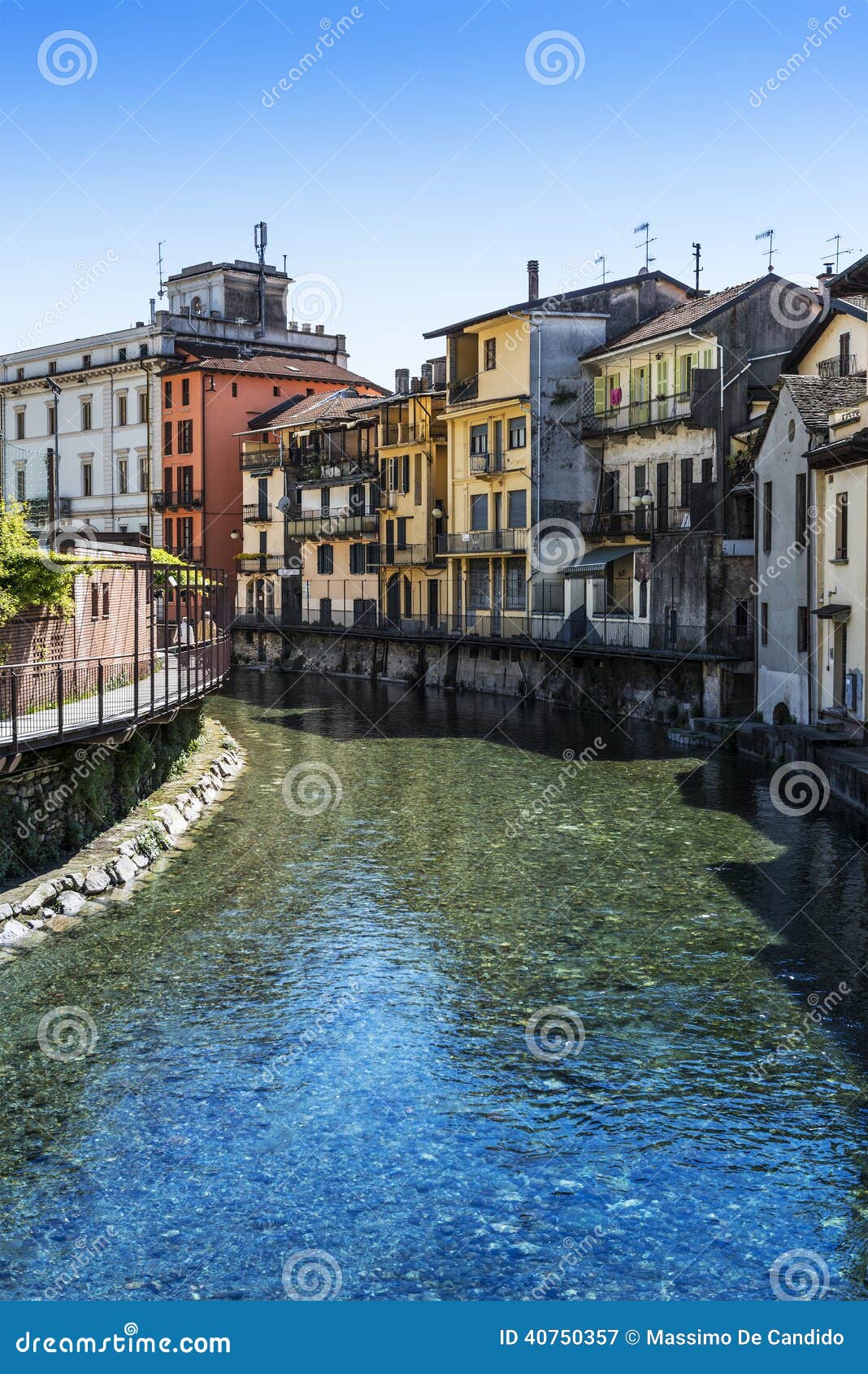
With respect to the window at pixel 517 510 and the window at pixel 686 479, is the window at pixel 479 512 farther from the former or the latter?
the window at pixel 686 479

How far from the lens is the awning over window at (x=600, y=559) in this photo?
50250mm

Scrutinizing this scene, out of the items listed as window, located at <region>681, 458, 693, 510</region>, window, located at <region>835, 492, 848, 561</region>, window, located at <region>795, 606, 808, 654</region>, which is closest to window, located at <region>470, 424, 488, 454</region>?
window, located at <region>681, 458, 693, 510</region>

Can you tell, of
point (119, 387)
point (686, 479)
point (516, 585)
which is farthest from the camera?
point (119, 387)

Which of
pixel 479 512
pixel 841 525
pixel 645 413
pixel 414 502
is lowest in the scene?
pixel 841 525

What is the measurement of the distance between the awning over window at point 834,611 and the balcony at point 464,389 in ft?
96.6

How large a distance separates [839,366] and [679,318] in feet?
44.1

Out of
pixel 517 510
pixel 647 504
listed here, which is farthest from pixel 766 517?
pixel 517 510

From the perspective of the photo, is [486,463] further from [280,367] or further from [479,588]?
[280,367]

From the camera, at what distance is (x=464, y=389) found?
5959cm

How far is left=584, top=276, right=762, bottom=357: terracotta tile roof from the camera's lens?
4741 centimetres

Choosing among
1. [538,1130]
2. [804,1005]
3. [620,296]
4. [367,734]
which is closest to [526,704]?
[367,734]

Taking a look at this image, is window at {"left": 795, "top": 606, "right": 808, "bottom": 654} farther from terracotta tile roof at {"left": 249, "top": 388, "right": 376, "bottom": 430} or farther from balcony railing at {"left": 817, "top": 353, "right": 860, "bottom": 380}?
terracotta tile roof at {"left": 249, "top": 388, "right": 376, "bottom": 430}

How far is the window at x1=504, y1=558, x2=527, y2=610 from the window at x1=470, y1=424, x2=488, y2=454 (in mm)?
5029

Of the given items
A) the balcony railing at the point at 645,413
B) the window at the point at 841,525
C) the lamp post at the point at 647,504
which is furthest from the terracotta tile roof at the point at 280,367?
the window at the point at 841,525
